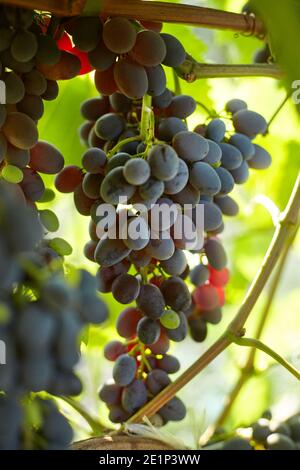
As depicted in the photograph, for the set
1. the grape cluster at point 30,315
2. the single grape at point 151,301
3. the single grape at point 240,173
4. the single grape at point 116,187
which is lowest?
the grape cluster at point 30,315

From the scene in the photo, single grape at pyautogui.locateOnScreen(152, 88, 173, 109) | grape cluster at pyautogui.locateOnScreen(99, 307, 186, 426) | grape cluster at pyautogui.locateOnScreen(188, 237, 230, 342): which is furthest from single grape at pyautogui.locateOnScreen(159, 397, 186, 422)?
single grape at pyautogui.locateOnScreen(152, 88, 173, 109)

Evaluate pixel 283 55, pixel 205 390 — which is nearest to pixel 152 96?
pixel 283 55

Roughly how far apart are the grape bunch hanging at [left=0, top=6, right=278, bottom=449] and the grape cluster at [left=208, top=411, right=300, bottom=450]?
93 millimetres

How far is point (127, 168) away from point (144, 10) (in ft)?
0.44

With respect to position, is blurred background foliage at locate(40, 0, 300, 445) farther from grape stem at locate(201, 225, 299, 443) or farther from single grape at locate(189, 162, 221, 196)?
single grape at locate(189, 162, 221, 196)

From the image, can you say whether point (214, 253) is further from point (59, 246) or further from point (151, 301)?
point (59, 246)

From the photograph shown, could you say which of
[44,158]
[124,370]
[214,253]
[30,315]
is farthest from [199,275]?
[30,315]

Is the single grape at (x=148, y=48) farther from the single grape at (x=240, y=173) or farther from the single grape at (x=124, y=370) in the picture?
the single grape at (x=124, y=370)

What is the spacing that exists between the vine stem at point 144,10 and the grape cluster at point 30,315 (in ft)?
0.76

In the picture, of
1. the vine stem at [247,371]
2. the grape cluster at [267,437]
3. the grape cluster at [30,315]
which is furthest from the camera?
the vine stem at [247,371]

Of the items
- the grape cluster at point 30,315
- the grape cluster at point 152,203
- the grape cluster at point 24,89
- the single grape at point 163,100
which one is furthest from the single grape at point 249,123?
the grape cluster at point 30,315

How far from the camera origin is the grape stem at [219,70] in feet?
2.29

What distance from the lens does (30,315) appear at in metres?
0.37

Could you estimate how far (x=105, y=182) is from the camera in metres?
0.61
